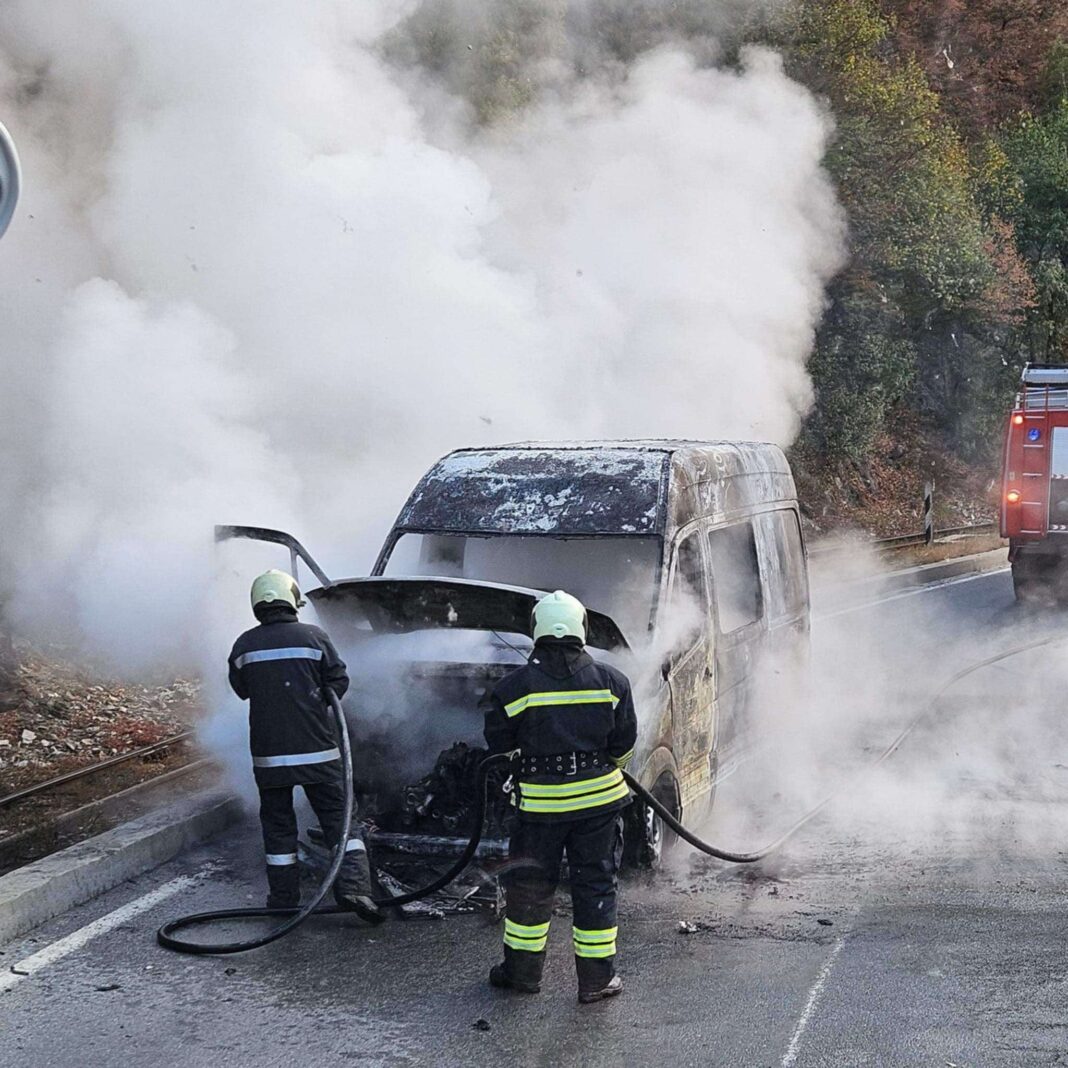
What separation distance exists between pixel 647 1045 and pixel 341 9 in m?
9.71

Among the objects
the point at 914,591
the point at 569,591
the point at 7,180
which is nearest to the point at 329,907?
the point at 569,591

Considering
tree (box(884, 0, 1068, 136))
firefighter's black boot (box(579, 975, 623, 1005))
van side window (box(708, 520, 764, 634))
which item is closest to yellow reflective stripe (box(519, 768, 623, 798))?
firefighter's black boot (box(579, 975, 623, 1005))

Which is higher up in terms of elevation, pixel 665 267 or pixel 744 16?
pixel 744 16

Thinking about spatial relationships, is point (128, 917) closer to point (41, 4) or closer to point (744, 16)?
point (41, 4)

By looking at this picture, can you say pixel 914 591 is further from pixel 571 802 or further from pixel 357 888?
pixel 571 802

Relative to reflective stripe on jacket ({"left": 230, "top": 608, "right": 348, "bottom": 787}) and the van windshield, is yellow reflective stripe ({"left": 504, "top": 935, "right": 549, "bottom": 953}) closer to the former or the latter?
reflective stripe on jacket ({"left": 230, "top": 608, "right": 348, "bottom": 787})

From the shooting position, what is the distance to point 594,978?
187 inches

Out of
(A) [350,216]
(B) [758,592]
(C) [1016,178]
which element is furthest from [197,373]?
(C) [1016,178]

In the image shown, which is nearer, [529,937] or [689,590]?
[529,937]

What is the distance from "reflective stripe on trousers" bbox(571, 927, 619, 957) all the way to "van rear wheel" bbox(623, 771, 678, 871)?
3.74 ft

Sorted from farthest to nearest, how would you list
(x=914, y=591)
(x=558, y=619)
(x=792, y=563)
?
(x=914, y=591), (x=792, y=563), (x=558, y=619)

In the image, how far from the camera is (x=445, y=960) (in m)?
5.19

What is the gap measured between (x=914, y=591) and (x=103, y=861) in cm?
1357

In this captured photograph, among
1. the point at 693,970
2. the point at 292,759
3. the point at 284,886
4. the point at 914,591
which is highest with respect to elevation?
the point at 292,759
